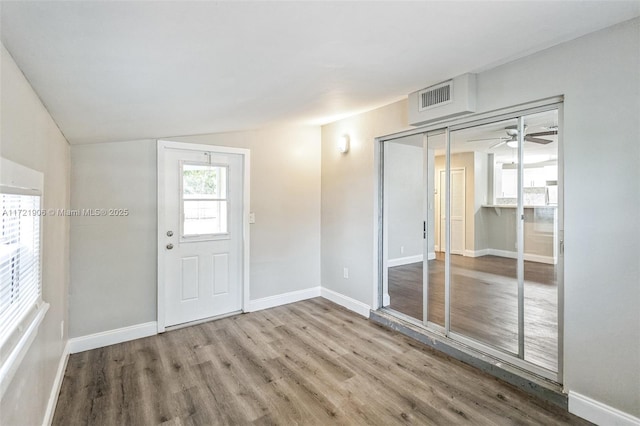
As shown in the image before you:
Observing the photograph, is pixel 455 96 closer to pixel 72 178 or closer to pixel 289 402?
pixel 289 402

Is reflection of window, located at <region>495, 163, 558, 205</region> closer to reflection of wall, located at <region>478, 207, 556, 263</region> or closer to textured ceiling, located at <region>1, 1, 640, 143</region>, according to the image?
reflection of wall, located at <region>478, 207, 556, 263</region>

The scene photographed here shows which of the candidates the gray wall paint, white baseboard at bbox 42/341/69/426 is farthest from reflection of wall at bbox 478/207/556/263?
white baseboard at bbox 42/341/69/426

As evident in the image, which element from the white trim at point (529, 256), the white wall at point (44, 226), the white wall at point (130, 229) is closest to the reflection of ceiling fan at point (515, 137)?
the white trim at point (529, 256)

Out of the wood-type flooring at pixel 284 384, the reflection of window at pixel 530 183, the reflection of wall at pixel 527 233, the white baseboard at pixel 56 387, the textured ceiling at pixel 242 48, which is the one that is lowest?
the wood-type flooring at pixel 284 384

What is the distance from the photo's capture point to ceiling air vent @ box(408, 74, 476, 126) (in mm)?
2611

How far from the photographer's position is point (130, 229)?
321cm

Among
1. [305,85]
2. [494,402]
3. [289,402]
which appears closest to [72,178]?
[305,85]

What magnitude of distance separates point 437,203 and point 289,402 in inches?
89.4

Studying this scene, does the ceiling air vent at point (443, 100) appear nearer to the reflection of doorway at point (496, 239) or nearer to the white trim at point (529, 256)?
the reflection of doorway at point (496, 239)

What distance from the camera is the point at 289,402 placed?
2225mm

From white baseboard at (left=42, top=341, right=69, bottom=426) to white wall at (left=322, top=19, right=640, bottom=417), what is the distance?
3.35 m

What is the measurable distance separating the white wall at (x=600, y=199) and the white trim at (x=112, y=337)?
3.65m

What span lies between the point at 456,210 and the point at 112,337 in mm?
3611

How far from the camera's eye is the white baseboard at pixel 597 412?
1876 mm
